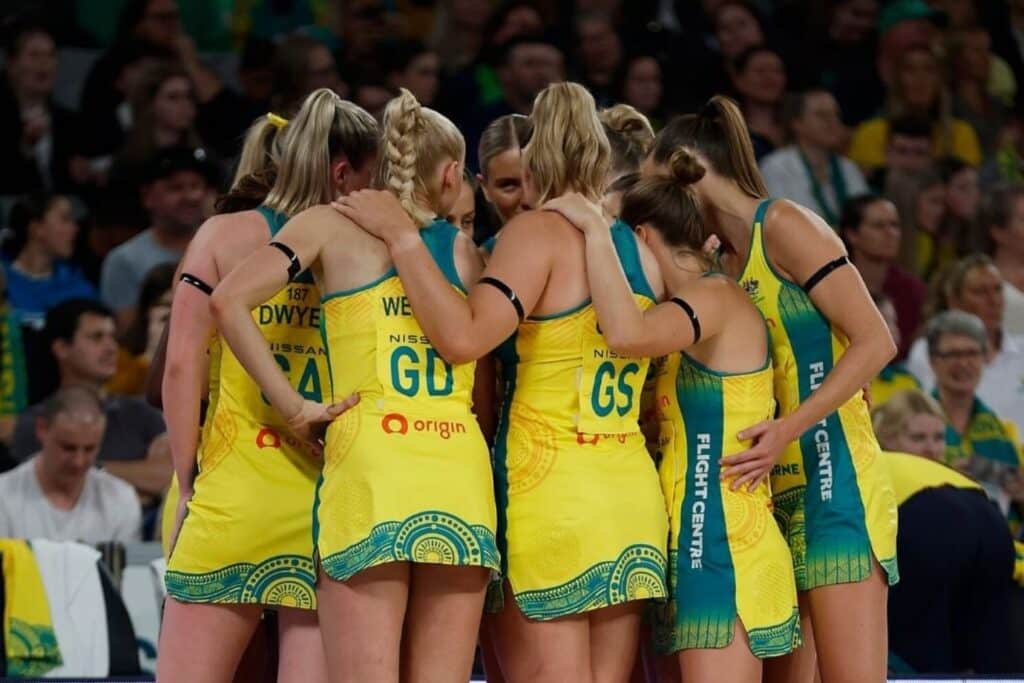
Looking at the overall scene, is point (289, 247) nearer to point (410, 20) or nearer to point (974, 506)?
point (974, 506)

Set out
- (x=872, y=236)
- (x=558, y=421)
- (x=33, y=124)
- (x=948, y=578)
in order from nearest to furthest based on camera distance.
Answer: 1. (x=558, y=421)
2. (x=948, y=578)
3. (x=872, y=236)
4. (x=33, y=124)

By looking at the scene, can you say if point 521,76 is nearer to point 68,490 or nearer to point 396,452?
point 68,490

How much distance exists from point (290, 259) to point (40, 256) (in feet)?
15.8

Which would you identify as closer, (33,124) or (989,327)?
(989,327)

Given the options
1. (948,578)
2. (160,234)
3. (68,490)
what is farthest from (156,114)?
(948,578)

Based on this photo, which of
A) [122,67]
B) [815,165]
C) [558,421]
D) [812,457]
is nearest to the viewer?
[558,421]

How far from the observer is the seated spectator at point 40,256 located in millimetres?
8664

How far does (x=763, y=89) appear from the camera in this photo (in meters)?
9.91

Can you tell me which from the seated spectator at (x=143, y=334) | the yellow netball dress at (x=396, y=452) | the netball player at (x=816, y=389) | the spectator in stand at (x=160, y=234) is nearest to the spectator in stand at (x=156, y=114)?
the spectator in stand at (x=160, y=234)

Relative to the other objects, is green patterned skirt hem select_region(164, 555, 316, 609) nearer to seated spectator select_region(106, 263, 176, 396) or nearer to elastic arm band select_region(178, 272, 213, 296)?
elastic arm band select_region(178, 272, 213, 296)

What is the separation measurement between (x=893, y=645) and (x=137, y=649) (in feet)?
8.21

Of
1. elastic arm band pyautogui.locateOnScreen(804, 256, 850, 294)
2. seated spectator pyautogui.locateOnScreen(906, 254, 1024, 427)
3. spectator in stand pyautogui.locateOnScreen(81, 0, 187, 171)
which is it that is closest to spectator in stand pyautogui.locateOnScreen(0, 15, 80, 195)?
spectator in stand pyautogui.locateOnScreen(81, 0, 187, 171)

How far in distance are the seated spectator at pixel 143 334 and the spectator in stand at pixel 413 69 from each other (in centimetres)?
181

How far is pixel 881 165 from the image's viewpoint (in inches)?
399
